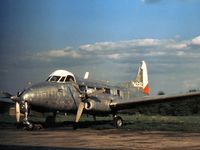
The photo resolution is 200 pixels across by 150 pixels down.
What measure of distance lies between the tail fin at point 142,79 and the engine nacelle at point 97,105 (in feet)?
30.4

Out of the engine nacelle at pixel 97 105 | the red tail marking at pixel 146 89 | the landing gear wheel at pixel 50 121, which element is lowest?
the landing gear wheel at pixel 50 121

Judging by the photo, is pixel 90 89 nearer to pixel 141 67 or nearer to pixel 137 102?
pixel 137 102

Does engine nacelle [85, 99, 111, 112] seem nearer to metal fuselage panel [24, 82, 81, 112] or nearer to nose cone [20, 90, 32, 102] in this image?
metal fuselage panel [24, 82, 81, 112]

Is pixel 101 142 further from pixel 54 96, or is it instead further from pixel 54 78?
pixel 54 78

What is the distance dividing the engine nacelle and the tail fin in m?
9.26

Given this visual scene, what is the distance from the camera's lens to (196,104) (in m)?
69.4

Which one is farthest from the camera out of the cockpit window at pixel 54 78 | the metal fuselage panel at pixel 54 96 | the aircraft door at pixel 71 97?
the aircraft door at pixel 71 97

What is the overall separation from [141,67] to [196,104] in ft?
116

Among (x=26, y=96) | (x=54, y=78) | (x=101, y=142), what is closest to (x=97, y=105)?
(x=54, y=78)

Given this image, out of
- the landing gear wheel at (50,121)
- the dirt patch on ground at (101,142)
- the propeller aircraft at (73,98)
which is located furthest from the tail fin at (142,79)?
the dirt patch on ground at (101,142)

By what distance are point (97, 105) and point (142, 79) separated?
12.1 meters

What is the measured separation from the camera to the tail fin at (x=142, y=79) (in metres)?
35.3

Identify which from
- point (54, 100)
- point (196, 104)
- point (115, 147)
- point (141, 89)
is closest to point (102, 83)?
point (54, 100)

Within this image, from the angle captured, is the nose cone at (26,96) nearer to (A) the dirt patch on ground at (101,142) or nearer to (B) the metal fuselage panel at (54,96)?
(B) the metal fuselage panel at (54,96)
